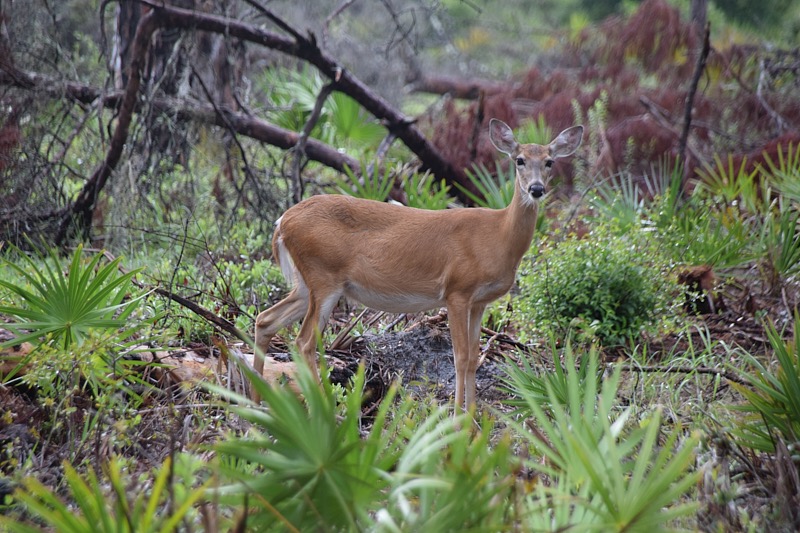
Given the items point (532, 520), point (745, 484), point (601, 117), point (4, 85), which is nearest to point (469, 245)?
point (745, 484)

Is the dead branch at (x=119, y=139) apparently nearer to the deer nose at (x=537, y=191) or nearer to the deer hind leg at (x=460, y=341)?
the deer hind leg at (x=460, y=341)

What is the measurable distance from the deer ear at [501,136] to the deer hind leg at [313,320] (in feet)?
5.42

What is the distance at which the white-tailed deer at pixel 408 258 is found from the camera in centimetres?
571

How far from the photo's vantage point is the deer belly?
5.83m

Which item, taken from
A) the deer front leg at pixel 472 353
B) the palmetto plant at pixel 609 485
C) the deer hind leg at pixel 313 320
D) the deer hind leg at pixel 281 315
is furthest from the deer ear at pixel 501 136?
the palmetto plant at pixel 609 485

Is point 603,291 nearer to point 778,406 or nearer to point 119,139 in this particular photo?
point 778,406

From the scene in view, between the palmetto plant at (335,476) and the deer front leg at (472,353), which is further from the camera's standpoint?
the deer front leg at (472,353)

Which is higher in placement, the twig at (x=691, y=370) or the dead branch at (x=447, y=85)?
the dead branch at (x=447, y=85)

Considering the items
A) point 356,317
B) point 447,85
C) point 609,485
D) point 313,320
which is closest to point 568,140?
point 356,317

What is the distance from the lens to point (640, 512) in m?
3.02

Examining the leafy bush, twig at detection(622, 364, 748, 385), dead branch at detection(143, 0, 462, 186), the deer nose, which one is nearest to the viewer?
the deer nose

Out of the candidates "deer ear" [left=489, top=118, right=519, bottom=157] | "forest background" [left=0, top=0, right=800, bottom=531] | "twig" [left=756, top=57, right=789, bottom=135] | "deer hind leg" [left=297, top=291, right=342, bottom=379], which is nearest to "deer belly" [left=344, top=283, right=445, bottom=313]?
"deer hind leg" [left=297, top=291, right=342, bottom=379]

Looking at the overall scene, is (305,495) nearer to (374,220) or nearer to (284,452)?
(284,452)

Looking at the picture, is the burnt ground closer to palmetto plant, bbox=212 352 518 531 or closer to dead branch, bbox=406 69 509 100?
palmetto plant, bbox=212 352 518 531
